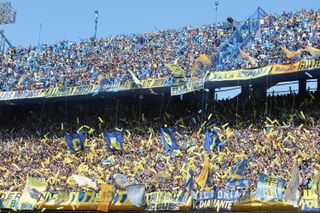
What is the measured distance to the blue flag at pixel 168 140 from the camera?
71.0 ft

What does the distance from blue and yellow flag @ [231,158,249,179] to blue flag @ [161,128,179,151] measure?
347 centimetres

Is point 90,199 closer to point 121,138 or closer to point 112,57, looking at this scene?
point 121,138

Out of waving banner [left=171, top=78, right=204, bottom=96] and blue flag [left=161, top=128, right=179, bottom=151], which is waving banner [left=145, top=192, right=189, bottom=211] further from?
waving banner [left=171, top=78, right=204, bottom=96]

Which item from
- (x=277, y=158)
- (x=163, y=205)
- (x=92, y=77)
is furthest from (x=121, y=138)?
(x=277, y=158)

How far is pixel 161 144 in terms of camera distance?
2231cm

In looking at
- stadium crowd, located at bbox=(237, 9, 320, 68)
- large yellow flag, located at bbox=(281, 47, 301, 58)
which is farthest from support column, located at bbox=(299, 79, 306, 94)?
large yellow flag, located at bbox=(281, 47, 301, 58)

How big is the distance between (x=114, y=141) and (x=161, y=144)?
1.88m

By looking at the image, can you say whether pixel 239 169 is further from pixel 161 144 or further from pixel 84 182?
pixel 84 182

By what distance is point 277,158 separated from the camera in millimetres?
18734

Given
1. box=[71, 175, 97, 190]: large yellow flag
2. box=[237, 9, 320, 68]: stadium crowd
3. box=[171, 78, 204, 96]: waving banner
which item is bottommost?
box=[71, 175, 97, 190]: large yellow flag

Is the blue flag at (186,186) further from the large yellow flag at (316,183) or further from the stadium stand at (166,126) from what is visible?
the large yellow flag at (316,183)

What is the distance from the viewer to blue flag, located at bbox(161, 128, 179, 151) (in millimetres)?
21641

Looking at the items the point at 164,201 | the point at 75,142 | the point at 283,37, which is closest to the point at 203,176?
the point at 164,201

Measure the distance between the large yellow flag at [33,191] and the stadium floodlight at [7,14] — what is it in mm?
16354
